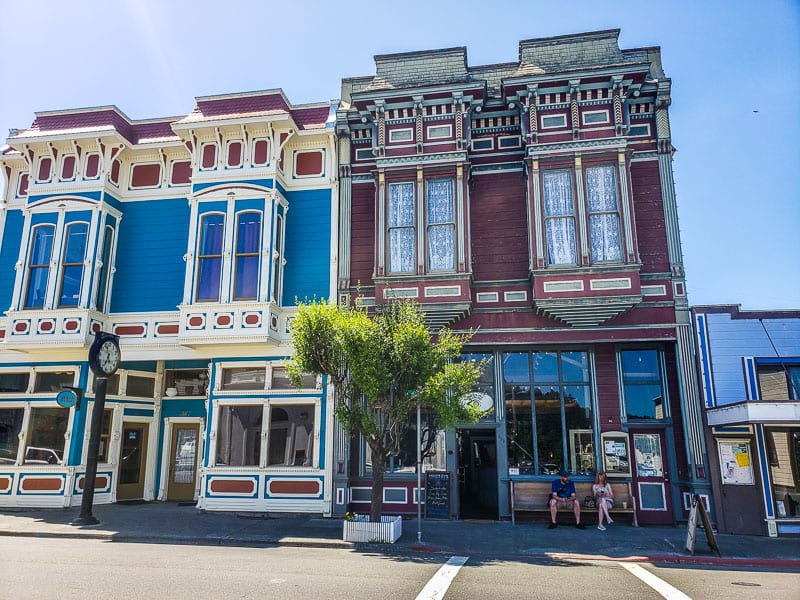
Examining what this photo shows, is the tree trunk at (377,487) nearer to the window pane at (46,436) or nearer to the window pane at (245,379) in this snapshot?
the window pane at (245,379)

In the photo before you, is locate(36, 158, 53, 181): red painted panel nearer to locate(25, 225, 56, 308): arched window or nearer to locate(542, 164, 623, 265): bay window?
locate(25, 225, 56, 308): arched window

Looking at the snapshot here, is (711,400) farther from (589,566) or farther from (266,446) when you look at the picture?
(266,446)

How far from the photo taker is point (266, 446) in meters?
15.9

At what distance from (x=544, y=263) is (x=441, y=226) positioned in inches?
115

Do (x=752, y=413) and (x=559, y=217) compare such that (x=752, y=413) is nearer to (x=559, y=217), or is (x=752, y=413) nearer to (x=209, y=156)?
(x=559, y=217)

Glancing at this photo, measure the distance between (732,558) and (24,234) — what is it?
19234 millimetres

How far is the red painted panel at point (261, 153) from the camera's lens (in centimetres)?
1705

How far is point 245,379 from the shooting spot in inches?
653

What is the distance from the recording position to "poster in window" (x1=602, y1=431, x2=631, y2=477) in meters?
14.8

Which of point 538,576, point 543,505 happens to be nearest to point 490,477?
A: point 543,505

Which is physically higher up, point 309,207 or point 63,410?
point 309,207

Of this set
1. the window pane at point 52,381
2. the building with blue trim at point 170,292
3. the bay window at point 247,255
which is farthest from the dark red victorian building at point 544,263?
the window pane at point 52,381

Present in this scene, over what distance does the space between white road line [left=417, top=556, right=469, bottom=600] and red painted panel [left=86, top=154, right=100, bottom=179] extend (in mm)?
14775


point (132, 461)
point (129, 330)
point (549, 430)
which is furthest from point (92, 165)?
point (549, 430)
